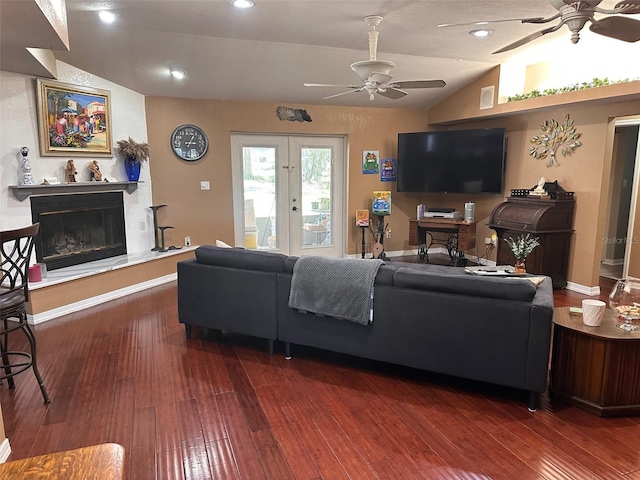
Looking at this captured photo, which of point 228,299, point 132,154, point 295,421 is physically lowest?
point 295,421

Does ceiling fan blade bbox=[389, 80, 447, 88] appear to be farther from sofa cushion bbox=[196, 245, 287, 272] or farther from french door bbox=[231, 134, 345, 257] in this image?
french door bbox=[231, 134, 345, 257]

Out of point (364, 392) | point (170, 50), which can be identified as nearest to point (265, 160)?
point (170, 50)

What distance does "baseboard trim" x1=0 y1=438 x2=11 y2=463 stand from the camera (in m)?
2.12

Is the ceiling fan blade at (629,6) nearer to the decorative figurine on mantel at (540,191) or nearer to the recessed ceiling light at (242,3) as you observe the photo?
the recessed ceiling light at (242,3)

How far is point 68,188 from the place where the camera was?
4691mm

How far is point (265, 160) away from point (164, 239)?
6.21 ft

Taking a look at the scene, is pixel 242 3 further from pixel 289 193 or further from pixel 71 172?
pixel 289 193

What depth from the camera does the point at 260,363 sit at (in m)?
3.28

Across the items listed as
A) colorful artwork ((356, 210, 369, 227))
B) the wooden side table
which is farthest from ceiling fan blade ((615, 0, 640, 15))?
colorful artwork ((356, 210, 369, 227))

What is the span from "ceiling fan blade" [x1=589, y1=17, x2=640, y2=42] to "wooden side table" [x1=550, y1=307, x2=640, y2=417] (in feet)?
5.70

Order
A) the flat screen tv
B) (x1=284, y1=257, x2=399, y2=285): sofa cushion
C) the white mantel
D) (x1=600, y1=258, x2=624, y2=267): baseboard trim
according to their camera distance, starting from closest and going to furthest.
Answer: (x1=284, y1=257, x2=399, y2=285): sofa cushion < the white mantel < the flat screen tv < (x1=600, y1=258, x2=624, y2=267): baseboard trim

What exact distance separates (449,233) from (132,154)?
465 cm

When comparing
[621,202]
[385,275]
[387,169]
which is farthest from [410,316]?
[621,202]

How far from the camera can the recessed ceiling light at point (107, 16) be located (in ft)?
12.5
